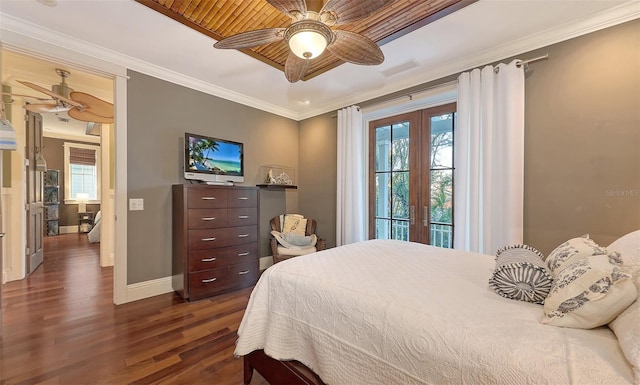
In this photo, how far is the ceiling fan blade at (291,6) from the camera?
58.6 inches

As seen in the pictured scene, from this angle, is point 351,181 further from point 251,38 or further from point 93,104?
point 93,104

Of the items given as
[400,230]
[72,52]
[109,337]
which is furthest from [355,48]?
[109,337]

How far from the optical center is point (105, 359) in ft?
5.80

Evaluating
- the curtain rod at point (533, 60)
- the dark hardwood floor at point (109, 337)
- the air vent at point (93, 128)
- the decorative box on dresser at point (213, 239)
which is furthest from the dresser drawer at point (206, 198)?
the air vent at point (93, 128)

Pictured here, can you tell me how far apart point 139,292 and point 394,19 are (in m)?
3.70

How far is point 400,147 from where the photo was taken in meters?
3.36

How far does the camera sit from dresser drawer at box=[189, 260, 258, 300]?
275 cm

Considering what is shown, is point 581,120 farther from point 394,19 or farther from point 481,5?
point 394,19

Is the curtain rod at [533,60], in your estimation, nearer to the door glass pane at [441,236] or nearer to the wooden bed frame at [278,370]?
the door glass pane at [441,236]

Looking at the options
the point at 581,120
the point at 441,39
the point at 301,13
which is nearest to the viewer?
the point at 301,13

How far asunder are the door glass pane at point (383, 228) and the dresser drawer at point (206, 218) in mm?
2052

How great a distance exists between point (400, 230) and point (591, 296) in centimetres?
253

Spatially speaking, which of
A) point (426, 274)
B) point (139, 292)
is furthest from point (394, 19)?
point (139, 292)

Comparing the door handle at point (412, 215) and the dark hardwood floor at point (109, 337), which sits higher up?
the door handle at point (412, 215)
